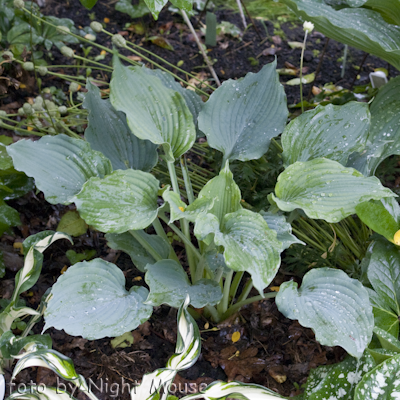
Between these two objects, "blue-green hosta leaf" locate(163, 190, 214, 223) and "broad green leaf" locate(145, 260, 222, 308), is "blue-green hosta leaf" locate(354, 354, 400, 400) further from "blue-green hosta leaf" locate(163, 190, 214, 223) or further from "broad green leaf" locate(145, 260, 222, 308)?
"blue-green hosta leaf" locate(163, 190, 214, 223)

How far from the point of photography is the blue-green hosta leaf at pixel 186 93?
116cm

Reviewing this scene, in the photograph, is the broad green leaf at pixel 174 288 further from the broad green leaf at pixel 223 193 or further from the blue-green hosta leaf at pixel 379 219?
the blue-green hosta leaf at pixel 379 219

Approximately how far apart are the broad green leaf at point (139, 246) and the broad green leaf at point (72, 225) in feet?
1.01

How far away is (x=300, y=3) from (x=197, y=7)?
1366mm

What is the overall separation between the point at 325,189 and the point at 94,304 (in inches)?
25.1

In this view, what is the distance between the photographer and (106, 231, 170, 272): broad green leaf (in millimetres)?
1121

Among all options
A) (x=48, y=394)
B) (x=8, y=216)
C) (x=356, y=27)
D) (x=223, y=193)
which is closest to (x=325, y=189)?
(x=223, y=193)

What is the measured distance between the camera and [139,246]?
116 cm

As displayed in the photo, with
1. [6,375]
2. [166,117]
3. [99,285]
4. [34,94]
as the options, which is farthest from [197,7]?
[6,375]

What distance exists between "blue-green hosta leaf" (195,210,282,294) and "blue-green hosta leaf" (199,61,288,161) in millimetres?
271

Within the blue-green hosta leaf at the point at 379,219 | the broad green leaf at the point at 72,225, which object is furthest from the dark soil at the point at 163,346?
the blue-green hosta leaf at the point at 379,219

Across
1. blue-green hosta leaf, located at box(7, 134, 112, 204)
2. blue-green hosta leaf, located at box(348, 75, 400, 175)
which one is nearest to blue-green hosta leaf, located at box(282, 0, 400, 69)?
blue-green hosta leaf, located at box(348, 75, 400, 175)

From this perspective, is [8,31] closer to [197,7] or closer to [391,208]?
[197,7]

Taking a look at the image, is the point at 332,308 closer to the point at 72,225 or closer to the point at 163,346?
the point at 163,346
